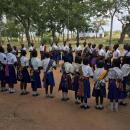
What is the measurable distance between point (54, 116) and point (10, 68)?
11.4 ft

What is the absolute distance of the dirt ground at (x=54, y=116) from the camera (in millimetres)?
10445

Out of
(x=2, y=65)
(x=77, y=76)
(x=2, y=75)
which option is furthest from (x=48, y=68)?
(x=2, y=75)

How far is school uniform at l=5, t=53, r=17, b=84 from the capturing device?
13.9 meters

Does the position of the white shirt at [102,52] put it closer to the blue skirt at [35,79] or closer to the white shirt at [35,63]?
the blue skirt at [35,79]

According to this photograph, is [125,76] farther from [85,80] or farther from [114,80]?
[85,80]

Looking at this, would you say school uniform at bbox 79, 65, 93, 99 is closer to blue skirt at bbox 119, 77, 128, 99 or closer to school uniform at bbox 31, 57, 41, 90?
blue skirt at bbox 119, 77, 128, 99

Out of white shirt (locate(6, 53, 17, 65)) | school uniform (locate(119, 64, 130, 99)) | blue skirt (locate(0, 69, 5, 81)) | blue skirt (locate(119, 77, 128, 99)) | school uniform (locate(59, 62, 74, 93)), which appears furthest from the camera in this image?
blue skirt (locate(0, 69, 5, 81))

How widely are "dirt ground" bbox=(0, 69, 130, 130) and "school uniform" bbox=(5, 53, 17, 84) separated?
0.96 meters

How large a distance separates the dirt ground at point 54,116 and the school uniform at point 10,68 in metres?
0.96

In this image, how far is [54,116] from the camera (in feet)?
37.4

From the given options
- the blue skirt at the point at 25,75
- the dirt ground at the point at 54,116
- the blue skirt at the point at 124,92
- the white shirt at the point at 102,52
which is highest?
the white shirt at the point at 102,52

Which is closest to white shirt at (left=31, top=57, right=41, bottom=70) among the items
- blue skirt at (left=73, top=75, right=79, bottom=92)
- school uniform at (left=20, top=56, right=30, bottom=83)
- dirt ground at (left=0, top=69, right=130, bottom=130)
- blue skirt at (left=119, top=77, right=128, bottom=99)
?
school uniform at (left=20, top=56, right=30, bottom=83)

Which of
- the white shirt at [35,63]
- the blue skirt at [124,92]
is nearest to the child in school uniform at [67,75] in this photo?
the white shirt at [35,63]

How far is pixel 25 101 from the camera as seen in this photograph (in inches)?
521
